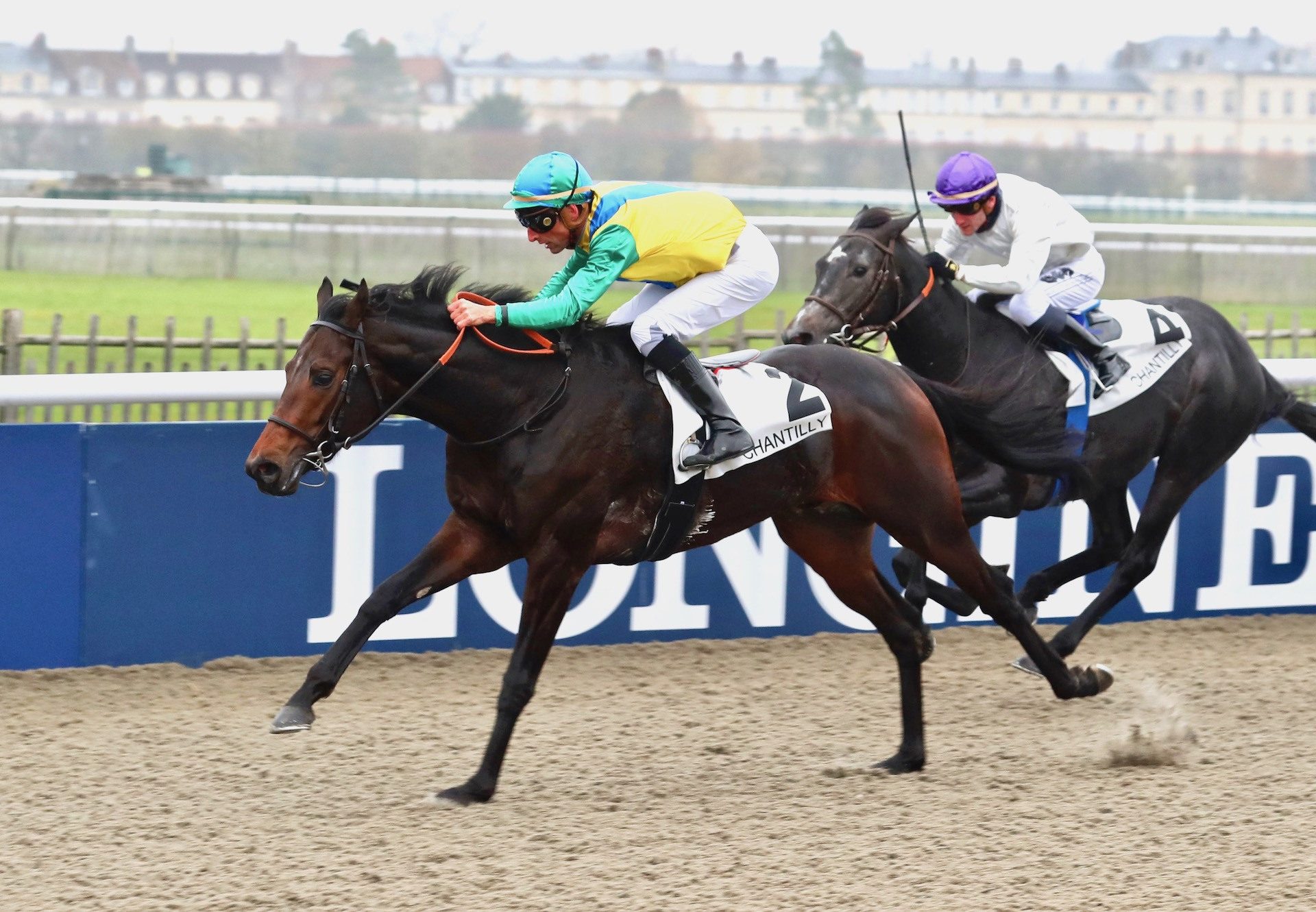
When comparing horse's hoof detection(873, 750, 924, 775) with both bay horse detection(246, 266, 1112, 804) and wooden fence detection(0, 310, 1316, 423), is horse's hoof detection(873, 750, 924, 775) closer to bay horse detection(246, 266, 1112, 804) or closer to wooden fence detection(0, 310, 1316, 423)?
bay horse detection(246, 266, 1112, 804)

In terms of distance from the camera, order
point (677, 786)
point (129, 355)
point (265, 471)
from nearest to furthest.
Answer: point (265, 471) < point (677, 786) < point (129, 355)

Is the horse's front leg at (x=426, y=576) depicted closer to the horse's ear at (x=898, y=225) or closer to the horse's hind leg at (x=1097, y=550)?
the horse's ear at (x=898, y=225)

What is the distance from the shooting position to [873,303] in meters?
5.71

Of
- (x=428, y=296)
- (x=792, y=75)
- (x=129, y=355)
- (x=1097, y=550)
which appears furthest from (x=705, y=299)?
(x=792, y=75)

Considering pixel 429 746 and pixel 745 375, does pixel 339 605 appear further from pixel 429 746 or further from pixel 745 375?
pixel 745 375

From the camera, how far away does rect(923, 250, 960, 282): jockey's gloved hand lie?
584cm

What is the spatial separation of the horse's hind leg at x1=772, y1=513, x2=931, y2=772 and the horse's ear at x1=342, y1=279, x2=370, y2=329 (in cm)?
143

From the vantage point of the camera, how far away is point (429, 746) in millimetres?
4957

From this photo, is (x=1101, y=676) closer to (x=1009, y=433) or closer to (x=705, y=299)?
(x=1009, y=433)

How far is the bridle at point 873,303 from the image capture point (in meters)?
5.63

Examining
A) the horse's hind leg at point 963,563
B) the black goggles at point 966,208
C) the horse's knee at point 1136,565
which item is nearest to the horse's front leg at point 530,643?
the horse's hind leg at point 963,563

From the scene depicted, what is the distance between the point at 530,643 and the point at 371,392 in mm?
799

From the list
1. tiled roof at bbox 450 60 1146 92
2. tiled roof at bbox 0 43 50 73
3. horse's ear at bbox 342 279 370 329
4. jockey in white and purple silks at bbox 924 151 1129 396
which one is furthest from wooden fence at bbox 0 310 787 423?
tiled roof at bbox 450 60 1146 92

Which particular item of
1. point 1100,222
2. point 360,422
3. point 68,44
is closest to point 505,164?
point 68,44
